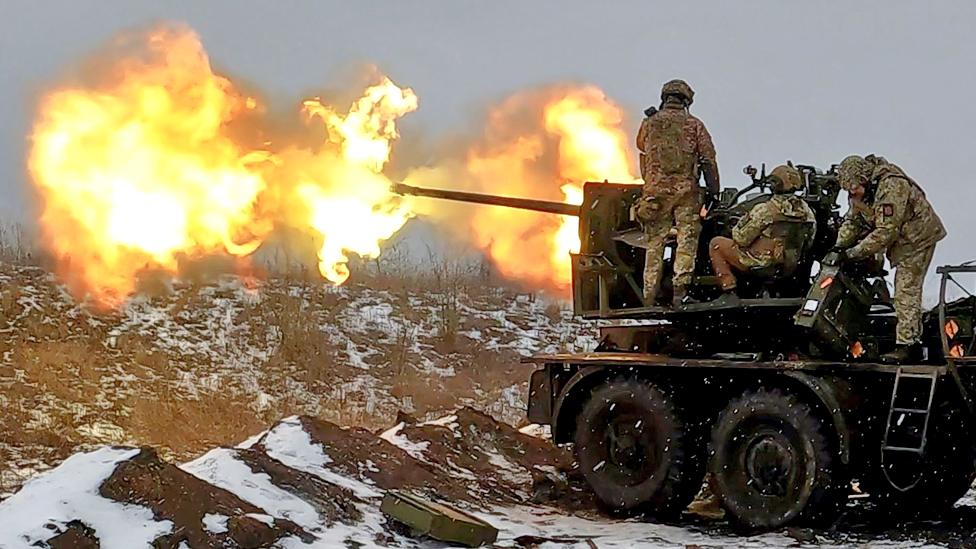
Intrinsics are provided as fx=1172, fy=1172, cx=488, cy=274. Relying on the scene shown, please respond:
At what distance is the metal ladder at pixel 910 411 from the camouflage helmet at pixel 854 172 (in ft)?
5.59

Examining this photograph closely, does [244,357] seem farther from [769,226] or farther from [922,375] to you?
[922,375]

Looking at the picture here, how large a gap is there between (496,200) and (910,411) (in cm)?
503

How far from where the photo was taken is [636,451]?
10.8 metres

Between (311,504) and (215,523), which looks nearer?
(215,523)

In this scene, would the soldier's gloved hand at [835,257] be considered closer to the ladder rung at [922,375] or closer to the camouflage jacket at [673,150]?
the ladder rung at [922,375]

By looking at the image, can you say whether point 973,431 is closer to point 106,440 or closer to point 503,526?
point 503,526

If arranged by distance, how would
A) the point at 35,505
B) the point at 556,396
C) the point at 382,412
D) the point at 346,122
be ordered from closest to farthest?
1. the point at 35,505
2. the point at 556,396
3. the point at 346,122
4. the point at 382,412

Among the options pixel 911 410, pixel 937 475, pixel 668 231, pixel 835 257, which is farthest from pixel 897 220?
pixel 937 475

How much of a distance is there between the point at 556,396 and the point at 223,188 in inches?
210

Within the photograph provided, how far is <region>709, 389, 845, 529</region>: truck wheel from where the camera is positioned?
931cm

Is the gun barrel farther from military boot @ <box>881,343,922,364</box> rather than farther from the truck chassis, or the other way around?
military boot @ <box>881,343,922,364</box>

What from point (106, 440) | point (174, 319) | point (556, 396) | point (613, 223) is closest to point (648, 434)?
point (556, 396)

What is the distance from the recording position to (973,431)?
9641 millimetres

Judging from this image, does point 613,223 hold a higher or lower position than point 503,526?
higher
